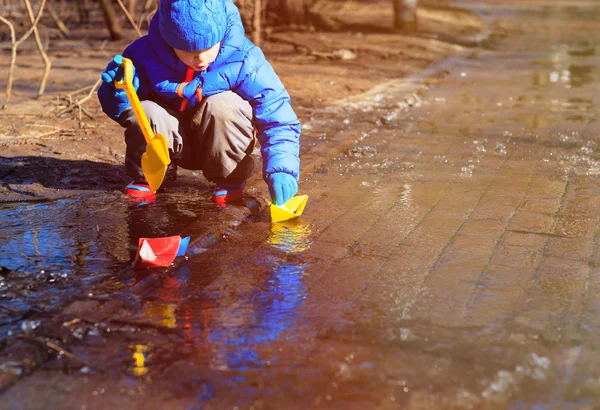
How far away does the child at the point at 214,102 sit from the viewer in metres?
3.62

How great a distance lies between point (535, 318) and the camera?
2656mm

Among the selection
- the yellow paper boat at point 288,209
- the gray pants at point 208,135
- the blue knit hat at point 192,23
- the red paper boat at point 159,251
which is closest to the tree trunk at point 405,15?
the gray pants at point 208,135

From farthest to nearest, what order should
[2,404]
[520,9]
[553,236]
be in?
[520,9]
[553,236]
[2,404]

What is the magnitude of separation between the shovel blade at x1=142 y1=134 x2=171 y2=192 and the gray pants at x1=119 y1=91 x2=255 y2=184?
0.17 m

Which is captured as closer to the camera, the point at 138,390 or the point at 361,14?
the point at 138,390

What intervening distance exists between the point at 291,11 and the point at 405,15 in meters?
1.94

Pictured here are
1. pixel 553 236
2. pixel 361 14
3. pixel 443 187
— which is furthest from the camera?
pixel 361 14

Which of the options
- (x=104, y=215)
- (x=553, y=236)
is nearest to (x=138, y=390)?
(x=104, y=215)

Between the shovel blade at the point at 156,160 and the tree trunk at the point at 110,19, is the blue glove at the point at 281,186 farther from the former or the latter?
the tree trunk at the point at 110,19

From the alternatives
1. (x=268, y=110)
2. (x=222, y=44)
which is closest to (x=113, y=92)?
(x=222, y=44)

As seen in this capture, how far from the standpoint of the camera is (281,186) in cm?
361

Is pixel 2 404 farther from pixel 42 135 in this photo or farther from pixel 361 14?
pixel 361 14

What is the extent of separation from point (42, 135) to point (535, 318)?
381 cm

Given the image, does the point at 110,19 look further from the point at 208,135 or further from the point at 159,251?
the point at 159,251
